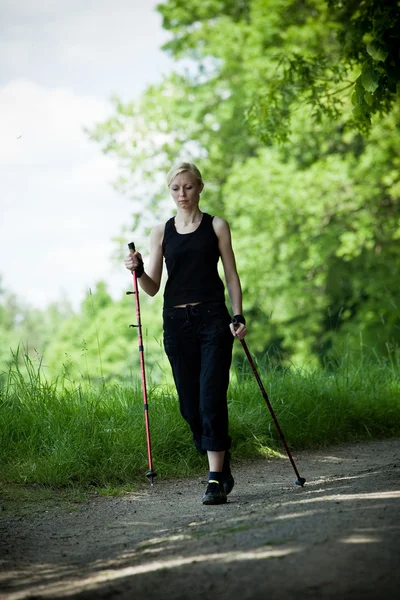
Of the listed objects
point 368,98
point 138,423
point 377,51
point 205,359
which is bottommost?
point 138,423

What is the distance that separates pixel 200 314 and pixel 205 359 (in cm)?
29

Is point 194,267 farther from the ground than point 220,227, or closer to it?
closer to it

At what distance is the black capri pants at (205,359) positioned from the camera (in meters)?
5.39

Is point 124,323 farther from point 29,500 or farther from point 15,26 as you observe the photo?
point 29,500

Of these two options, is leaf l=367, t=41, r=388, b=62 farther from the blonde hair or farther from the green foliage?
the green foliage

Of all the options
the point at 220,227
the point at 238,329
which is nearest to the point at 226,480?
the point at 238,329

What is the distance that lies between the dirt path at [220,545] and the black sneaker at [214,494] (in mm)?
63

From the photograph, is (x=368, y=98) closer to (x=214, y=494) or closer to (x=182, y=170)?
(x=182, y=170)

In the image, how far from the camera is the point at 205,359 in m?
5.46

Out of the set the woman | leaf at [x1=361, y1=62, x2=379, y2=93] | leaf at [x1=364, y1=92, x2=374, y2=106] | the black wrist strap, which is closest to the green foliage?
the woman

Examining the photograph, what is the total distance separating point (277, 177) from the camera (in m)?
21.7

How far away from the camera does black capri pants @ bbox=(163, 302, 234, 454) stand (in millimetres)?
5395

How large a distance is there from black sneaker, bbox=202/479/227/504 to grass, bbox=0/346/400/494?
2.95 feet

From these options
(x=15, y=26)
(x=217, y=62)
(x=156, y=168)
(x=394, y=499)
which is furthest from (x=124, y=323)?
(x=394, y=499)
